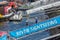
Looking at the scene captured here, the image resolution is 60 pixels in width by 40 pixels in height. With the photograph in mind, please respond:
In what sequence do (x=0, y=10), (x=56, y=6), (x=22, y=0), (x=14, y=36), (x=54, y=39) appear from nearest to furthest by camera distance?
(x=14, y=36) < (x=54, y=39) < (x=56, y=6) < (x=0, y=10) < (x=22, y=0)

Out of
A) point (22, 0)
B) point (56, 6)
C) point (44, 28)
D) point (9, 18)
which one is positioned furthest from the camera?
point (22, 0)

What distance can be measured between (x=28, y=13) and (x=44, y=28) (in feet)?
4.67

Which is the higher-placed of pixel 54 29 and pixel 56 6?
pixel 56 6

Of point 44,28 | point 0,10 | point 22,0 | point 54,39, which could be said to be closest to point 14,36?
point 44,28

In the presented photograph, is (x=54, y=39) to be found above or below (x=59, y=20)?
below

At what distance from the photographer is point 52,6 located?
39.2ft

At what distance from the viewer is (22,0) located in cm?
4744

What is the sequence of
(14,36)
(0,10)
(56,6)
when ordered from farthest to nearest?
(0,10) → (56,6) → (14,36)

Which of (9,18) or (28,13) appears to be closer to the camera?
(28,13)

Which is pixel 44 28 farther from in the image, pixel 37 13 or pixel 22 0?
pixel 22 0

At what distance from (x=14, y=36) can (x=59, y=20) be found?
2.63 m

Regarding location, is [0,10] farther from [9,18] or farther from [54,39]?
[54,39]

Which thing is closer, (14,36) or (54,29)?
(14,36)

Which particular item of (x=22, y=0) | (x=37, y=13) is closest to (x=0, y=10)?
(x=22, y=0)
